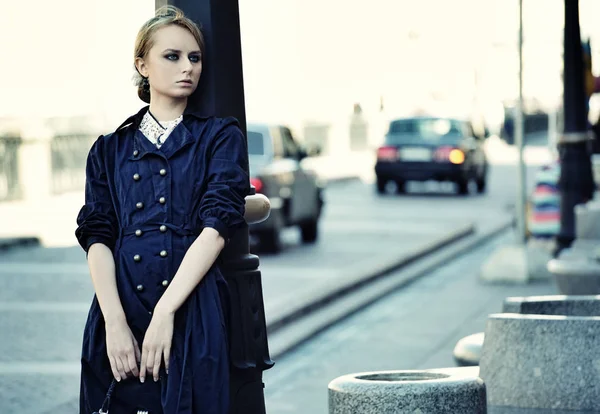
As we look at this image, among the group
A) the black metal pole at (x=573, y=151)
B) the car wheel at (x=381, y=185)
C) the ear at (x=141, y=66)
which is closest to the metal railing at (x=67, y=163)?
the car wheel at (x=381, y=185)

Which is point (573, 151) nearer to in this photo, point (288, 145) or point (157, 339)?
point (288, 145)

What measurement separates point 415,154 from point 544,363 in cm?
2242

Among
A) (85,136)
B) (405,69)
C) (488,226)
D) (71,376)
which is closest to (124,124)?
(71,376)

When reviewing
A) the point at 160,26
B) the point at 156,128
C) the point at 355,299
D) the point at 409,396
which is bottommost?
the point at 355,299

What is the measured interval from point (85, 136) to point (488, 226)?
481 inches

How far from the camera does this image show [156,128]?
3717 millimetres

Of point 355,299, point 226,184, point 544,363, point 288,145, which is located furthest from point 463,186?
point 226,184

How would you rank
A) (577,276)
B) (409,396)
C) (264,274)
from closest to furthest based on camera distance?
(409,396) → (577,276) → (264,274)

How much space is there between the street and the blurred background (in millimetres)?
27

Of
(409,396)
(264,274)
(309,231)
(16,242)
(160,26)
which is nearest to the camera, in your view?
(160,26)

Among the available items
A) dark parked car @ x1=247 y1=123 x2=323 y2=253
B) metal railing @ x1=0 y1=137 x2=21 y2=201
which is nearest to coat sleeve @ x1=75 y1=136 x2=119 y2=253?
dark parked car @ x1=247 y1=123 x2=323 y2=253

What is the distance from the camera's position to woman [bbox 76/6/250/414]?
11.5ft

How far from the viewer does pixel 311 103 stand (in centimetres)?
5597

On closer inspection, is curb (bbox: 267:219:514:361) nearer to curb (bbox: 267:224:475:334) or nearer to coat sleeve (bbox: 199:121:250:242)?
curb (bbox: 267:224:475:334)
